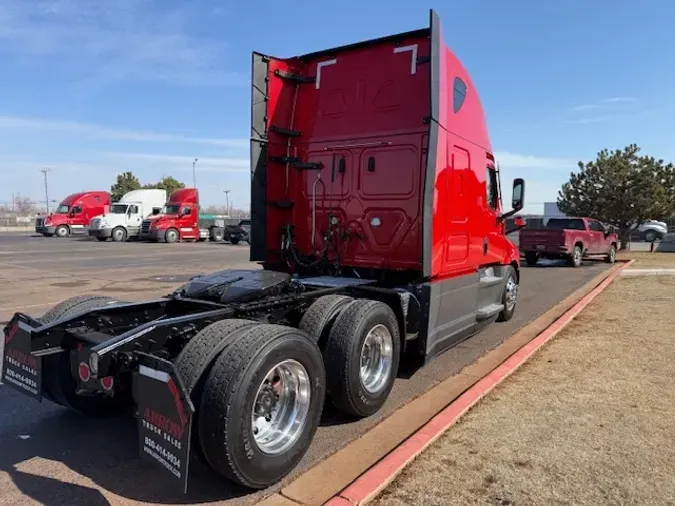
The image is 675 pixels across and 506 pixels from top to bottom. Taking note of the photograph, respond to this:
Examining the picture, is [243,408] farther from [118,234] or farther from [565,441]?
[118,234]

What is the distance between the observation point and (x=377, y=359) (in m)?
4.62

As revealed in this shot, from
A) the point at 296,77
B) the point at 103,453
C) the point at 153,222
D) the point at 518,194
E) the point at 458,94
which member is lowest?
Result: the point at 103,453

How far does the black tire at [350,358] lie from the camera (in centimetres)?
402

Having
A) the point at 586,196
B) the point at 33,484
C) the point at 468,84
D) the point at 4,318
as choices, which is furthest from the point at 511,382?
the point at 586,196

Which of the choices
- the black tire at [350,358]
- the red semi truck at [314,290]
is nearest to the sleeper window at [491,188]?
the red semi truck at [314,290]

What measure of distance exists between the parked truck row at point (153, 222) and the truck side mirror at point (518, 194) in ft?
82.6

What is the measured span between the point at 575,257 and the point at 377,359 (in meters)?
16.8

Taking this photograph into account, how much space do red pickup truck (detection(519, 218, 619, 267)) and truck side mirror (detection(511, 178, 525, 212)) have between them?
489 inches

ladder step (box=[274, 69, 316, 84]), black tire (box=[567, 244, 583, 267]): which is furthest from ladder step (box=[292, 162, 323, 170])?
black tire (box=[567, 244, 583, 267])

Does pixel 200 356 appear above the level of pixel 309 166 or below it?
below

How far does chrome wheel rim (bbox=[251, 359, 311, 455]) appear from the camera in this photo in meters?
3.34

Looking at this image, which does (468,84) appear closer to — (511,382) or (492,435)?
(511,382)

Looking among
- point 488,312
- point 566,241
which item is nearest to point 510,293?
point 488,312

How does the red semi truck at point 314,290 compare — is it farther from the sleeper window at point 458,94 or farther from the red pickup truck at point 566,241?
the red pickup truck at point 566,241
